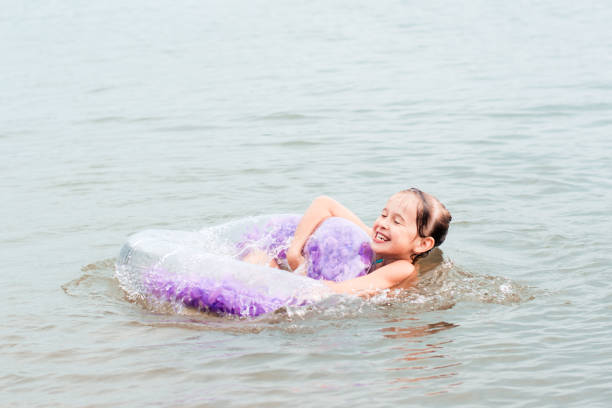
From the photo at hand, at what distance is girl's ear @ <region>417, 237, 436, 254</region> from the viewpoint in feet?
18.7

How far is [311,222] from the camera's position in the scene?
19.5ft

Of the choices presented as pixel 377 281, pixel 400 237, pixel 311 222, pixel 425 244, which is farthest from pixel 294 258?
pixel 425 244

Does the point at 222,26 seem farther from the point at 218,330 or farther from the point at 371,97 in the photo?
the point at 218,330

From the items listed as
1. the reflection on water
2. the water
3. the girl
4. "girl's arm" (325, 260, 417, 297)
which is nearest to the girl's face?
the girl

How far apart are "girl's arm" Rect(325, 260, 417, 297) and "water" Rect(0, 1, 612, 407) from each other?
0.11 m

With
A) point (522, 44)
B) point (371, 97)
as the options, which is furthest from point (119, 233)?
point (522, 44)

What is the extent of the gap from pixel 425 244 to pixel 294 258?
2.92ft

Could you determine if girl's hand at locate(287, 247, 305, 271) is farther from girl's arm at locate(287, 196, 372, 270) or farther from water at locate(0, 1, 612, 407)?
water at locate(0, 1, 612, 407)

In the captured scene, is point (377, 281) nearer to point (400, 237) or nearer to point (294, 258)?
point (400, 237)

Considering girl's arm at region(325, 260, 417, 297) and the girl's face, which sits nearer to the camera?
girl's arm at region(325, 260, 417, 297)

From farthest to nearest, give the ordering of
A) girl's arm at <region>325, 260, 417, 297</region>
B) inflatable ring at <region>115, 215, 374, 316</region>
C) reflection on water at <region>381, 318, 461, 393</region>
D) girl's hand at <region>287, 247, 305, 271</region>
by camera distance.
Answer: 1. girl's hand at <region>287, 247, 305, 271</region>
2. girl's arm at <region>325, 260, 417, 297</region>
3. inflatable ring at <region>115, 215, 374, 316</region>
4. reflection on water at <region>381, 318, 461, 393</region>

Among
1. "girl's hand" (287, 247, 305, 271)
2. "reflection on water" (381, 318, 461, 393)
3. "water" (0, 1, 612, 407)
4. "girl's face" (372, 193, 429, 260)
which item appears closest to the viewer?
"reflection on water" (381, 318, 461, 393)

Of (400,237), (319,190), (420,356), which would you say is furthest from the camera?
(319,190)

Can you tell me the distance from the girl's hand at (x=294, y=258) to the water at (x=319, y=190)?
603 millimetres
